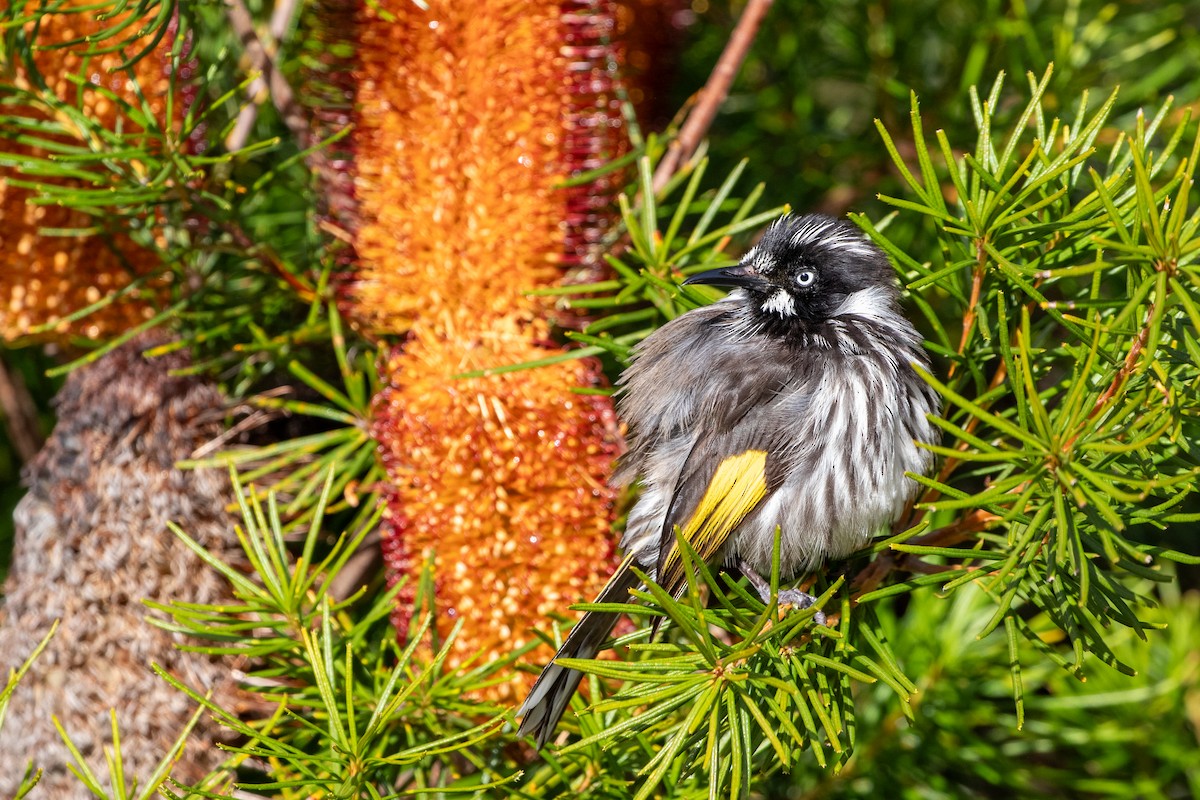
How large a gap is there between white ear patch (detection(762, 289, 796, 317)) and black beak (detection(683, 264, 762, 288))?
6 cm

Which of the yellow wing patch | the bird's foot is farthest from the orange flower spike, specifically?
the bird's foot

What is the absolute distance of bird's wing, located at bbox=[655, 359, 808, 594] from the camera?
1.50m

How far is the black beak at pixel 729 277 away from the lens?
1.54 meters

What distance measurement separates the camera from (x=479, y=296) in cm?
150

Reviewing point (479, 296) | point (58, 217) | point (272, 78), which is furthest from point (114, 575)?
point (272, 78)

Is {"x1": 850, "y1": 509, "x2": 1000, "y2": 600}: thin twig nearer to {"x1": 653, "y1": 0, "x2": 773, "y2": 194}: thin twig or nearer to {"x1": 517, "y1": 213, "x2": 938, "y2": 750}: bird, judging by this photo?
{"x1": 517, "y1": 213, "x2": 938, "y2": 750}: bird

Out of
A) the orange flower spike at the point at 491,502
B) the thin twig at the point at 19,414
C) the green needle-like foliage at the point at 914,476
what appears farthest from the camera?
the thin twig at the point at 19,414

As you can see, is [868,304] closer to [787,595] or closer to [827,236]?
[827,236]

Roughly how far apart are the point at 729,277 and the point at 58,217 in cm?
100

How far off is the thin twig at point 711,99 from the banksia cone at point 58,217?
31.0 inches

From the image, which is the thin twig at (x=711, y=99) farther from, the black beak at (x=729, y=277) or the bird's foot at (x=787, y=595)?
the bird's foot at (x=787, y=595)

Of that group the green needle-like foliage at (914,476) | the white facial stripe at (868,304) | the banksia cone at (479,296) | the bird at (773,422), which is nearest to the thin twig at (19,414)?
the green needle-like foliage at (914,476)

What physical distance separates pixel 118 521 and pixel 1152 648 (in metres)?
2.01

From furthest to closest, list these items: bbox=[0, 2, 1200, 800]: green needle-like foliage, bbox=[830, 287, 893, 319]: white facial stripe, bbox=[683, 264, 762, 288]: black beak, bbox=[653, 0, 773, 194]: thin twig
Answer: bbox=[653, 0, 773, 194]: thin twig, bbox=[830, 287, 893, 319]: white facial stripe, bbox=[683, 264, 762, 288]: black beak, bbox=[0, 2, 1200, 800]: green needle-like foliage
